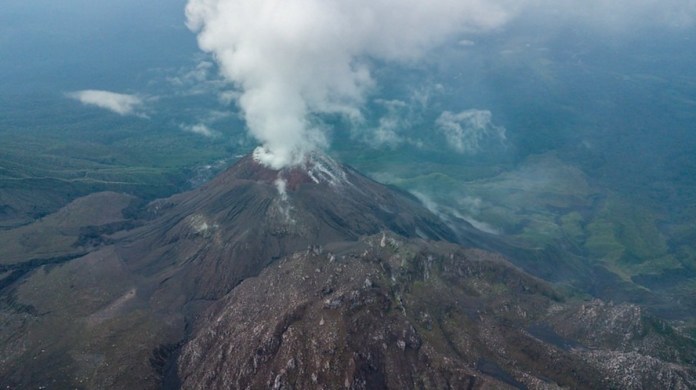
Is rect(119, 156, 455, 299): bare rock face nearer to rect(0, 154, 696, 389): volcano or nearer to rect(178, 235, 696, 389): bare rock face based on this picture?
rect(0, 154, 696, 389): volcano

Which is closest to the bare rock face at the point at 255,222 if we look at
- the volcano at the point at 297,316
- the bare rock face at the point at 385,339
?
the volcano at the point at 297,316

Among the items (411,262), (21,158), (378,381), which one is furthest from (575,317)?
(21,158)

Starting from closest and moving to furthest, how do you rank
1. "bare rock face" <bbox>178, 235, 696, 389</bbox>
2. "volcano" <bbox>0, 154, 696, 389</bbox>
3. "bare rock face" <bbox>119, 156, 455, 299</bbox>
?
"bare rock face" <bbox>178, 235, 696, 389</bbox>, "volcano" <bbox>0, 154, 696, 389</bbox>, "bare rock face" <bbox>119, 156, 455, 299</bbox>

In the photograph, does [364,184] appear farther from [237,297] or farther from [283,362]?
[283,362]

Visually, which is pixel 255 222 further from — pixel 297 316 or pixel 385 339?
pixel 385 339

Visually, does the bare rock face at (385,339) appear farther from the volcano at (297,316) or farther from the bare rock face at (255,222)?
the bare rock face at (255,222)

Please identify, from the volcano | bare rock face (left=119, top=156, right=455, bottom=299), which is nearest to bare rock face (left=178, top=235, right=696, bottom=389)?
the volcano

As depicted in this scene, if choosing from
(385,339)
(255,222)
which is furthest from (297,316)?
(255,222)

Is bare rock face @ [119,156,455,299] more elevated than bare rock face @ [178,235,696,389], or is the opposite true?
bare rock face @ [119,156,455,299]
